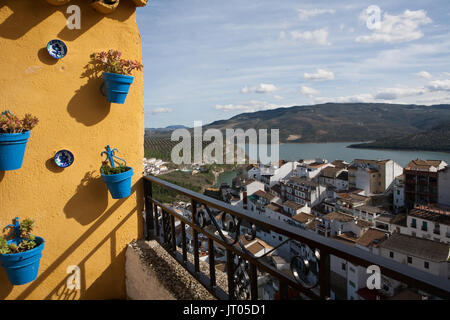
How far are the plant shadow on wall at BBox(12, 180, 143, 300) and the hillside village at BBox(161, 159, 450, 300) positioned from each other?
1.07 m

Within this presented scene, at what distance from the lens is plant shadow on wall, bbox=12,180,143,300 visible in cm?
173

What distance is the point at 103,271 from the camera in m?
1.90

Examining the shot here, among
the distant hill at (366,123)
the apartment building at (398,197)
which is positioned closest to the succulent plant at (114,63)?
the apartment building at (398,197)

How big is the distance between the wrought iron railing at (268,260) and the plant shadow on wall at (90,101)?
61 centimetres

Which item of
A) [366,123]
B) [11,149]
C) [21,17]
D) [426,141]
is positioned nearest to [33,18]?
[21,17]

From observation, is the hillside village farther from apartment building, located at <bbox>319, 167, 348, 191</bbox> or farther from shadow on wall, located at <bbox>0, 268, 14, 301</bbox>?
shadow on wall, located at <bbox>0, 268, 14, 301</bbox>

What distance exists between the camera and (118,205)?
6.27ft

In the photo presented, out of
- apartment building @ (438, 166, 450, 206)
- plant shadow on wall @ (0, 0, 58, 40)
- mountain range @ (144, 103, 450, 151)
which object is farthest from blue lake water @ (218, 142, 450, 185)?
plant shadow on wall @ (0, 0, 58, 40)
